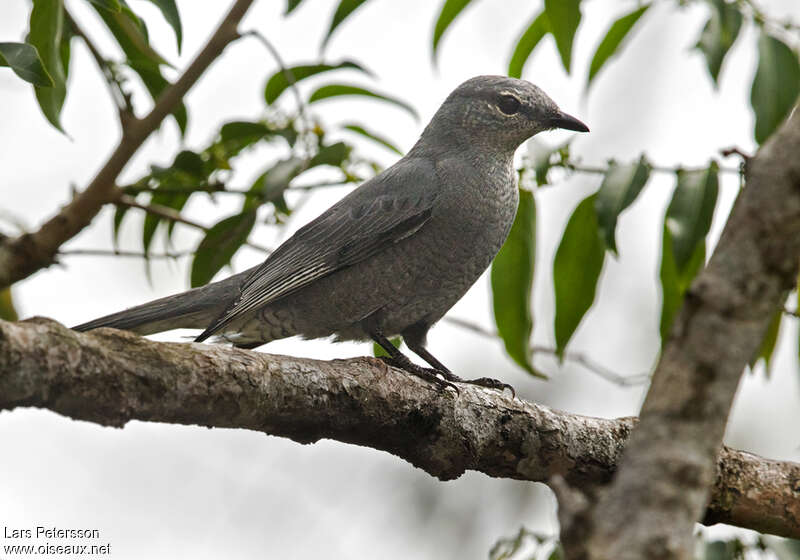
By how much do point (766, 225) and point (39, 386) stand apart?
1755mm

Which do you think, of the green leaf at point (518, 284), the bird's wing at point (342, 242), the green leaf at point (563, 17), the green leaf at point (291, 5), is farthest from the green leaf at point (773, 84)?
the green leaf at point (291, 5)

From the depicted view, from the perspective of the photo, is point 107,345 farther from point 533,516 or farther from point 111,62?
point 533,516

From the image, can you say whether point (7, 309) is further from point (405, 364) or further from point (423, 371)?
point (423, 371)

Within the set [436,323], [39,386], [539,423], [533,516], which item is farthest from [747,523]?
[533,516]

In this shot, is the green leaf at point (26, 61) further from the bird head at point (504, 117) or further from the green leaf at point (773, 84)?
the bird head at point (504, 117)

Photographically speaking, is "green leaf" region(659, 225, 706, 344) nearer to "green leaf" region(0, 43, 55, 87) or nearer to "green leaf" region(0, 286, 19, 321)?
"green leaf" region(0, 43, 55, 87)

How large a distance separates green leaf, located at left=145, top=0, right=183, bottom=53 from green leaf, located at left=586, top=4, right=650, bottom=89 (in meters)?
1.79

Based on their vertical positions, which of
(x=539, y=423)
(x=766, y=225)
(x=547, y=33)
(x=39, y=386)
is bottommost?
(x=39, y=386)

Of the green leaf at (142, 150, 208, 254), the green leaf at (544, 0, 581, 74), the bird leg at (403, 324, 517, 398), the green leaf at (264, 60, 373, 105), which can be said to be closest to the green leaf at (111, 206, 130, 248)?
the green leaf at (142, 150, 208, 254)

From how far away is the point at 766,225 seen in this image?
159 centimetres

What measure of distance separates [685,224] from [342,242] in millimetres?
1850

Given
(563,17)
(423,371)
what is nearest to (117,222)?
(423,371)

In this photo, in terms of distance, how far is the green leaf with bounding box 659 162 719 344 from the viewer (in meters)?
3.52

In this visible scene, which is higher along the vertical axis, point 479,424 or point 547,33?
point 547,33
